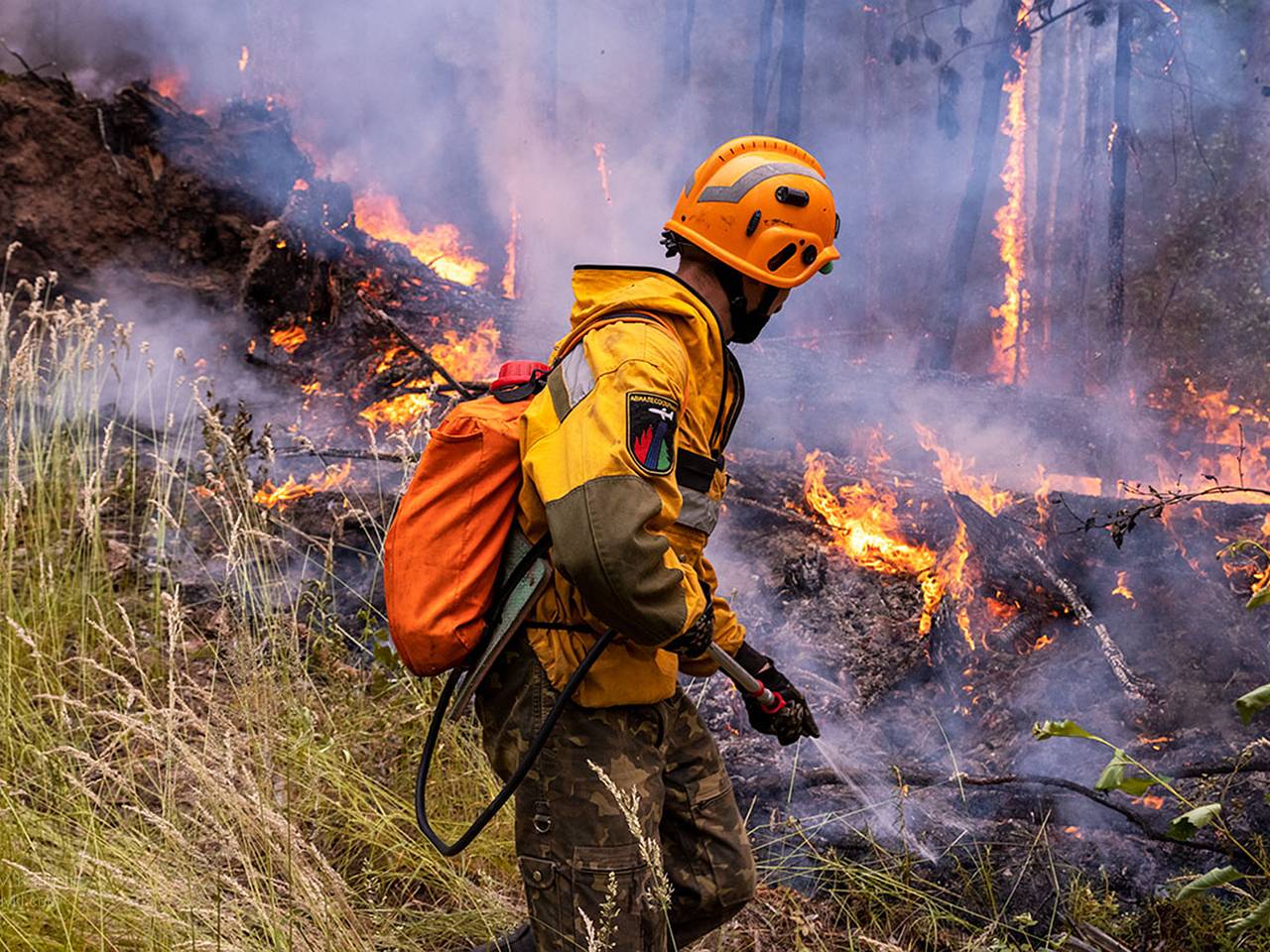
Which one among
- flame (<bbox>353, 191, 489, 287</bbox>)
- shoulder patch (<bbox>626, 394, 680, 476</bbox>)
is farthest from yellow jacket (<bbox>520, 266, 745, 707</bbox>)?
flame (<bbox>353, 191, 489, 287</bbox>)

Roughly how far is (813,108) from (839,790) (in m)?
8.48

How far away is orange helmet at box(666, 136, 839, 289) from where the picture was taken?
2.67 m

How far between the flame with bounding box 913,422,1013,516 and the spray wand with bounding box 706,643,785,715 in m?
2.85

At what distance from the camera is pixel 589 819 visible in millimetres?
2402

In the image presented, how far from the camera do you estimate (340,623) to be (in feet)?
16.8

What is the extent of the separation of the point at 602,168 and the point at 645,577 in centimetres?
901

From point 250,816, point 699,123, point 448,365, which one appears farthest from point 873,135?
point 250,816

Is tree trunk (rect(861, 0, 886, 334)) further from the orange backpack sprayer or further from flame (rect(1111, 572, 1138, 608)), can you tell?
the orange backpack sprayer

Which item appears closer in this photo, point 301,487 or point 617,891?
point 617,891

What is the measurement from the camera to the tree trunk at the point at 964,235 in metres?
9.77

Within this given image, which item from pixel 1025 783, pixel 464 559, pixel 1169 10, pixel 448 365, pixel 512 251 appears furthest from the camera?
pixel 512 251

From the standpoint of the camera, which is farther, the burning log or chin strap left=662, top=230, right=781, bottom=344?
the burning log

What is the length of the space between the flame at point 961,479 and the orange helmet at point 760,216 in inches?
119

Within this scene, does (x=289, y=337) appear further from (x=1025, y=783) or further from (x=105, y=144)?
(x=1025, y=783)
